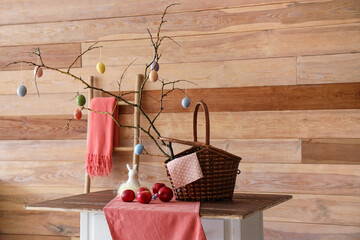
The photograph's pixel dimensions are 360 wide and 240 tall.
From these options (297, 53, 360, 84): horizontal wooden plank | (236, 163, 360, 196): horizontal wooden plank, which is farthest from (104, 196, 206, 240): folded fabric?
(297, 53, 360, 84): horizontal wooden plank

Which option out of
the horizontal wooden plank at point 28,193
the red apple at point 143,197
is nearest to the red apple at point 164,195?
the red apple at point 143,197

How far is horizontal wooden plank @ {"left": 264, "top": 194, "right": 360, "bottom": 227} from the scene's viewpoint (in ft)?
8.94

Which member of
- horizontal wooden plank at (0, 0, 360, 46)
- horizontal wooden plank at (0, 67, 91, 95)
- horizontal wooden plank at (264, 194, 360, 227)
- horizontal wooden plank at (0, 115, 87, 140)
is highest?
horizontal wooden plank at (0, 0, 360, 46)

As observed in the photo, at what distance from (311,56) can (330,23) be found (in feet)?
0.71

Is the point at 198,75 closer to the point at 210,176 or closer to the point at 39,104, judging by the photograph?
the point at 39,104

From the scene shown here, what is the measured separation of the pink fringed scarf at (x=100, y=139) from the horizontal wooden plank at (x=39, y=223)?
0.39m

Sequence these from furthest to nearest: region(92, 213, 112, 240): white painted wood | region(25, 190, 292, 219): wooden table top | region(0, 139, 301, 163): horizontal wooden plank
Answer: region(0, 139, 301, 163): horizontal wooden plank
region(92, 213, 112, 240): white painted wood
region(25, 190, 292, 219): wooden table top

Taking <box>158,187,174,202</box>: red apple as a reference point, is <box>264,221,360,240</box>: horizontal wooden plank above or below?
below

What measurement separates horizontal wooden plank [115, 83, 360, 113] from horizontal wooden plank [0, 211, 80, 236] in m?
0.92

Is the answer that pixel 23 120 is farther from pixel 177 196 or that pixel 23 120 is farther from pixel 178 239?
pixel 178 239

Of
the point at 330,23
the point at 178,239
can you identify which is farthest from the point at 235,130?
the point at 178,239

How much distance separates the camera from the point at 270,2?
290cm

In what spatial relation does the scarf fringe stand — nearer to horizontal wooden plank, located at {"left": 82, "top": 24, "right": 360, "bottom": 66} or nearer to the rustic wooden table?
horizontal wooden plank, located at {"left": 82, "top": 24, "right": 360, "bottom": 66}

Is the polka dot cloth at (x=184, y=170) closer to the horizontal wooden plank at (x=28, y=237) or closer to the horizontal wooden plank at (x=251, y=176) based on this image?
the horizontal wooden plank at (x=251, y=176)
